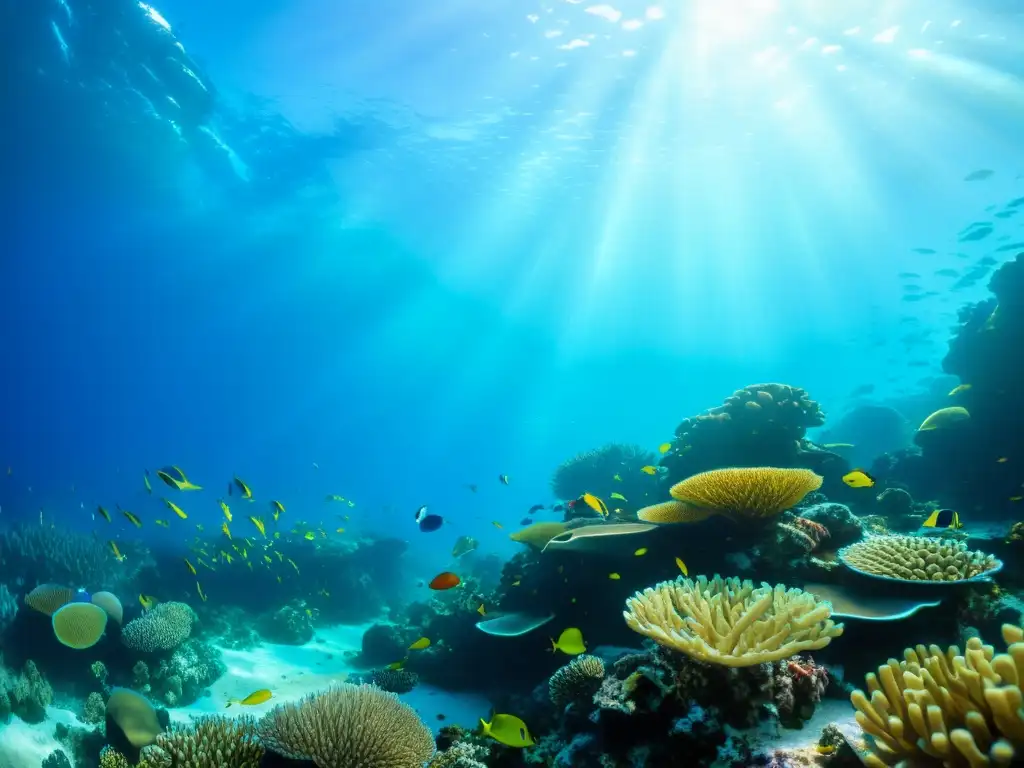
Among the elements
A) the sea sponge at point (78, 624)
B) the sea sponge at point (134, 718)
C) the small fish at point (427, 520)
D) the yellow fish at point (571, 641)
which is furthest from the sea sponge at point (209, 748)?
the sea sponge at point (78, 624)

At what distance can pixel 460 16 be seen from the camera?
20.5 m

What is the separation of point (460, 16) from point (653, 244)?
2621 centimetres

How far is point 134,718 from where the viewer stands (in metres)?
6.66

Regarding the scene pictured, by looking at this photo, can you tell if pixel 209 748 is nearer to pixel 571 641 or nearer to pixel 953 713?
pixel 571 641

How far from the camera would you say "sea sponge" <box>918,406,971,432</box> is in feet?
36.4

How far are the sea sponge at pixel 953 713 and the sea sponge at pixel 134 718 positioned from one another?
8.16 metres

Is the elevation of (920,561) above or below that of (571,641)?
above

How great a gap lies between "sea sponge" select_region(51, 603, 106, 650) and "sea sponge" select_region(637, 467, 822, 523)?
958 cm

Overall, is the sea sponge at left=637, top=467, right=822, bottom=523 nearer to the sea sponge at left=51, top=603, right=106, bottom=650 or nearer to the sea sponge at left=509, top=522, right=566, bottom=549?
the sea sponge at left=509, top=522, right=566, bottom=549

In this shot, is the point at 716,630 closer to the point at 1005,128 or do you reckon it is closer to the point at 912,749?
the point at 912,749

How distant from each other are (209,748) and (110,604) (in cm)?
750

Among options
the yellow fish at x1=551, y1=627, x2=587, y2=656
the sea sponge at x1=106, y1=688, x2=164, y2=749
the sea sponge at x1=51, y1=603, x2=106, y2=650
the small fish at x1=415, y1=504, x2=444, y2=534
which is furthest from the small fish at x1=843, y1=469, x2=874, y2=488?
the sea sponge at x1=51, y1=603, x2=106, y2=650

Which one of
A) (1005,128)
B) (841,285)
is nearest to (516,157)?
(1005,128)

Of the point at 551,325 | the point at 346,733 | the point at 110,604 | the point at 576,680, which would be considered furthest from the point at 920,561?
the point at 551,325
